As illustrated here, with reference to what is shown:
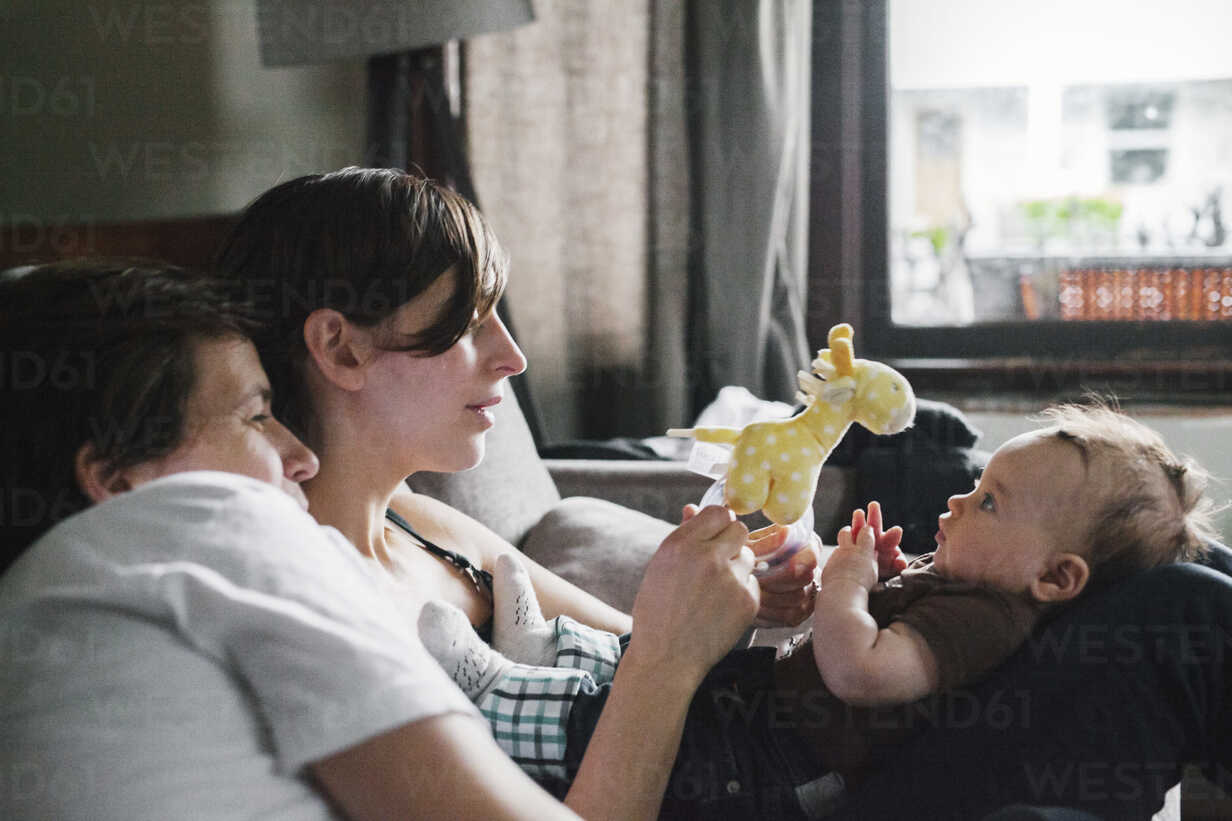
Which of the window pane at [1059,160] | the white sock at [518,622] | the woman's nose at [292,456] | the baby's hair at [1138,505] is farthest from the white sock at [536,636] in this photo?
the window pane at [1059,160]

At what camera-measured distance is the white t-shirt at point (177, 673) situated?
2.14 feet

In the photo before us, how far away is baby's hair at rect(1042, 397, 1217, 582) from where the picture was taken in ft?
3.51

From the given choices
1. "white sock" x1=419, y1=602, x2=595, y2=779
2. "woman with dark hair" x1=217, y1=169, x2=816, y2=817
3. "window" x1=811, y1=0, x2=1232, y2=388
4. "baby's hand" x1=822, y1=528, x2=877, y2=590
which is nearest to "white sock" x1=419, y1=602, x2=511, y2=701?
"white sock" x1=419, y1=602, x2=595, y2=779

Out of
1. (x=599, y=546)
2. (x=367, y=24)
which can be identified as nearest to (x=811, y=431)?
(x=599, y=546)

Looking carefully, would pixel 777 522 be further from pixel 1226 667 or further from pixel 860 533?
pixel 1226 667

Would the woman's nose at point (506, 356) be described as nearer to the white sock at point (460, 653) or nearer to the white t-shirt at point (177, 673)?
the white sock at point (460, 653)

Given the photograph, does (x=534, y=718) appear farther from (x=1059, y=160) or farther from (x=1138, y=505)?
(x=1059, y=160)

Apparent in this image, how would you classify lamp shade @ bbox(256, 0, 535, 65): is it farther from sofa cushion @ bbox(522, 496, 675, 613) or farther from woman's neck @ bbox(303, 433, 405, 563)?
woman's neck @ bbox(303, 433, 405, 563)

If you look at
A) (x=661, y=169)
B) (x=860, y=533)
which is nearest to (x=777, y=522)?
(x=860, y=533)

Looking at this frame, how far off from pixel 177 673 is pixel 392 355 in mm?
556

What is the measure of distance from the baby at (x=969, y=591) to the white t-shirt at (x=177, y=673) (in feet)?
1.31

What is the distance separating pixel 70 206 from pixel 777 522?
222 centimetres

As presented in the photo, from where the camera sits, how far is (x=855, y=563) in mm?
1110

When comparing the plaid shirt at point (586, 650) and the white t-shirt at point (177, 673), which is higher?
the white t-shirt at point (177, 673)
